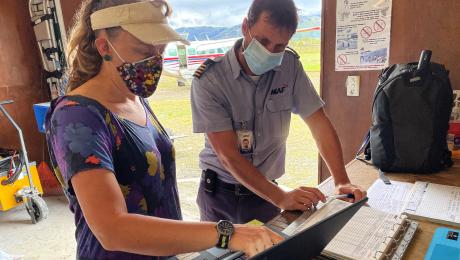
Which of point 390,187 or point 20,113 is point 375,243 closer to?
point 390,187

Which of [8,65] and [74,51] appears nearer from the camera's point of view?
[74,51]

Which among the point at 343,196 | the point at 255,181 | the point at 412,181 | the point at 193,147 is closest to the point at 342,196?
the point at 343,196

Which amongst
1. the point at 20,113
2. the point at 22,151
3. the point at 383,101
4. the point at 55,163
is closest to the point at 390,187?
the point at 383,101

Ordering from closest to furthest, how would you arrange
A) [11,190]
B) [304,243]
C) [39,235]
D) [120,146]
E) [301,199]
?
[304,243] → [120,146] → [301,199] → [39,235] → [11,190]

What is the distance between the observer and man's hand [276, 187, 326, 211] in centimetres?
108

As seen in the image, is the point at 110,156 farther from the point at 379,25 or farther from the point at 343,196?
the point at 379,25

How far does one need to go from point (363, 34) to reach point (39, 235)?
2.72m

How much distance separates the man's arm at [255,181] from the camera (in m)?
1.09

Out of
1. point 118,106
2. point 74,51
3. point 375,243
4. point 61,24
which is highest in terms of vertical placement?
point 61,24

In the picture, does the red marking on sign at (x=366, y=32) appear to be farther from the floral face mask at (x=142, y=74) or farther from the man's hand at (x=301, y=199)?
the floral face mask at (x=142, y=74)

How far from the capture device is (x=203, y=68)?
143 cm

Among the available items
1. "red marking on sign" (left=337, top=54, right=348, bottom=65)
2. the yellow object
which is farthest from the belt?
the yellow object

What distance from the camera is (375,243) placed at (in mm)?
882

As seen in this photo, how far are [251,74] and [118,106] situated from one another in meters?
0.65
